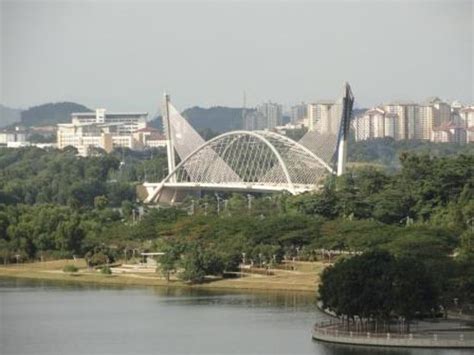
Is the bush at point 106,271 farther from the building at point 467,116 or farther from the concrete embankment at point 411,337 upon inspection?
the building at point 467,116

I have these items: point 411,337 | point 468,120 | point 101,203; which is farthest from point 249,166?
point 468,120

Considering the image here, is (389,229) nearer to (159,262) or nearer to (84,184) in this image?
(159,262)

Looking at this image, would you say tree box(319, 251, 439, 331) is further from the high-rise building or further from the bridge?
the high-rise building

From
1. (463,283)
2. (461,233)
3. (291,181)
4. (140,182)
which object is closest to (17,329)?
(463,283)

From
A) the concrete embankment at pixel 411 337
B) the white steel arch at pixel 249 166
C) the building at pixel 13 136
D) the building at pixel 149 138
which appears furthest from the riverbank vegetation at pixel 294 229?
the building at pixel 13 136

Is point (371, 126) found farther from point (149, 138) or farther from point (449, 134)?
point (149, 138)
